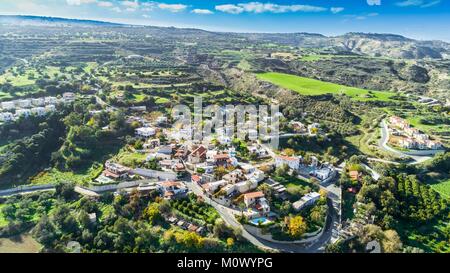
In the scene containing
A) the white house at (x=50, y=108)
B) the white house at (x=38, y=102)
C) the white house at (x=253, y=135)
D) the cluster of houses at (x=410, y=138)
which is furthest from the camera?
the white house at (x=38, y=102)

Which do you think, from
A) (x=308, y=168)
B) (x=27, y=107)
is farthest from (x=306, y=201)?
(x=27, y=107)

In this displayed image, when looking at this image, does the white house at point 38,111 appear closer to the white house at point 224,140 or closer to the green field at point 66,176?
the green field at point 66,176

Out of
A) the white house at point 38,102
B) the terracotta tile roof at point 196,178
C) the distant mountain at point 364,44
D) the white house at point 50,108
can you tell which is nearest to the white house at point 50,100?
the white house at point 38,102

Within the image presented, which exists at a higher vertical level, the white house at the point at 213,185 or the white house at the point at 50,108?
the white house at the point at 50,108

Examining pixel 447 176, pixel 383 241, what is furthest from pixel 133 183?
pixel 447 176

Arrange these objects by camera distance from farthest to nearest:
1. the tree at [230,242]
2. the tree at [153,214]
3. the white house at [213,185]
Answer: the white house at [213,185] → the tree at [153,214] → the tree at [230,242]
